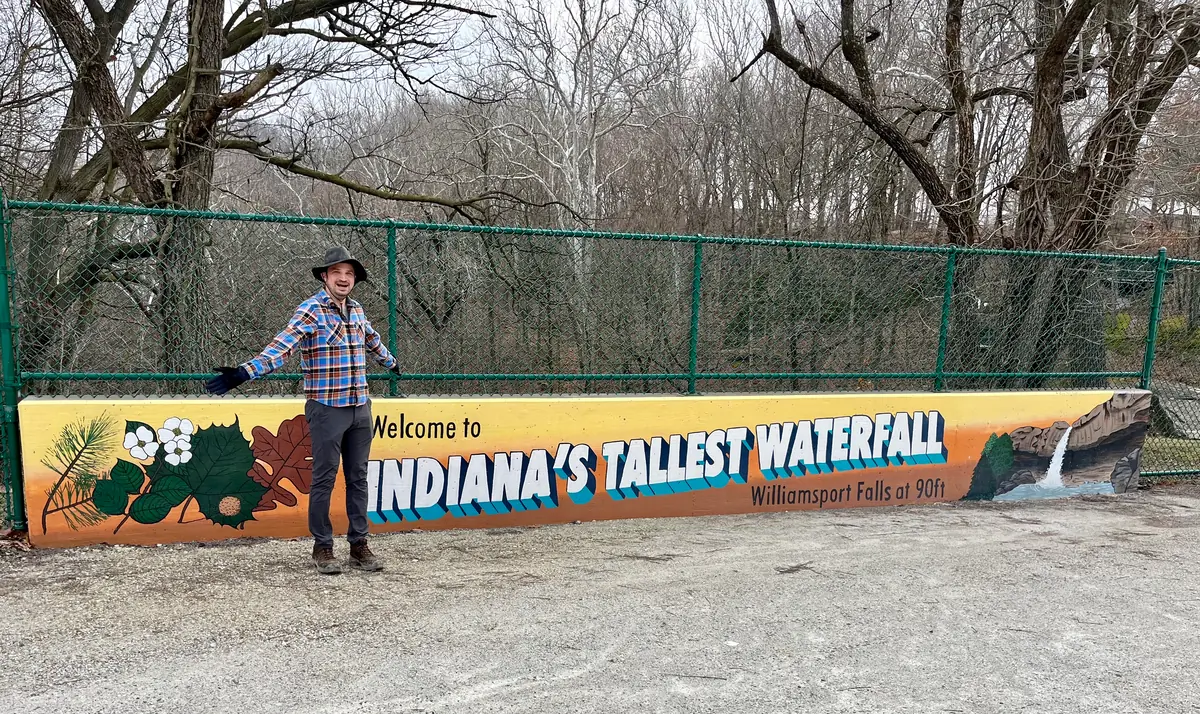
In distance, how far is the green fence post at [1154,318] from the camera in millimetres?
6992

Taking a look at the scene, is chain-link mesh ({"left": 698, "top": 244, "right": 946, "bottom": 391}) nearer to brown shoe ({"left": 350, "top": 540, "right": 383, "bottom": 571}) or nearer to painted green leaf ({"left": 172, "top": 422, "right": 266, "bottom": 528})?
brown shoe ({"left": 350, "top": 540, "right": 383, "bottom": 571})

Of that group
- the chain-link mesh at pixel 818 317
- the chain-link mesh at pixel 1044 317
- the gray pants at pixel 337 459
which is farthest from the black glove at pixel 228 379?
the chain-link mesh at pixel 1044 317

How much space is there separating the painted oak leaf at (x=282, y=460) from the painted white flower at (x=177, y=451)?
365 mm

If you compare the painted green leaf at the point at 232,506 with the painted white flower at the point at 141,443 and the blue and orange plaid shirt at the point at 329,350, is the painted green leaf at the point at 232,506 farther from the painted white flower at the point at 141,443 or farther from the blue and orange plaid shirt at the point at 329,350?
the blue and orange plaid shirt at the point at 329,350

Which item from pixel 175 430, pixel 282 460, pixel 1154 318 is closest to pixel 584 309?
pixel 282 460

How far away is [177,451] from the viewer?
15.2ft

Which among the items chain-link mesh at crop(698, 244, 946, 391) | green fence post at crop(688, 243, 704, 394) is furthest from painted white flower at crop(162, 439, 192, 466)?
chain-link mesh at crop(698, 244, 946, 391)

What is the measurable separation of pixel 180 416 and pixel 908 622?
13.8 feet

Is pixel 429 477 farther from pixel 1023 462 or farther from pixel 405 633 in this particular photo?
pixel 1023 462

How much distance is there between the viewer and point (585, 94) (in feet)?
69.4

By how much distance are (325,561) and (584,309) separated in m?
2.41

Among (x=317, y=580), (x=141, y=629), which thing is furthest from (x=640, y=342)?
(x=141, y=629)

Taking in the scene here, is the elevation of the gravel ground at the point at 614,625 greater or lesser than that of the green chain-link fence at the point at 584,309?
lesser

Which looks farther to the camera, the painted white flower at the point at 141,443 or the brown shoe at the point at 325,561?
the painted white flower at the point at 141,443
